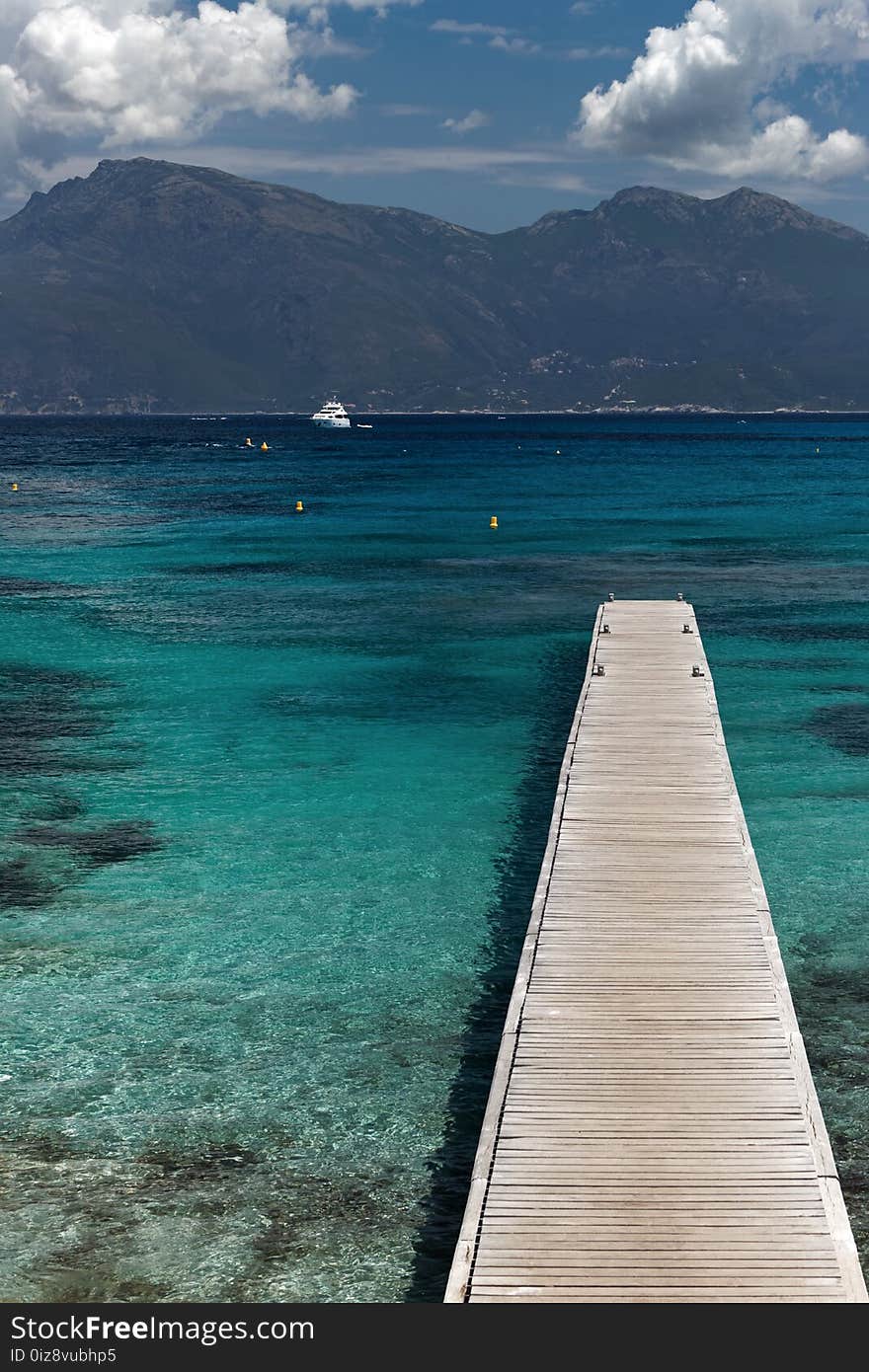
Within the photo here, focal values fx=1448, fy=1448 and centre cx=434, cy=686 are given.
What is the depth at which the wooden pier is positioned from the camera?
15.2m

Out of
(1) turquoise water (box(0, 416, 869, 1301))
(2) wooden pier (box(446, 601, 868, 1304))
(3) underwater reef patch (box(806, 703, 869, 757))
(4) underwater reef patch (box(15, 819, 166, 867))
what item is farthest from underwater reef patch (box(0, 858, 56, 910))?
(3) underwater reef patch (box(806, 703, 869, 757))

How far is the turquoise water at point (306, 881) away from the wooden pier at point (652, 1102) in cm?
197

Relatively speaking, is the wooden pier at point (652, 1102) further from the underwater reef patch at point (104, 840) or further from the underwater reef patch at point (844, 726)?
the underwater reef patch at point (844, 726)

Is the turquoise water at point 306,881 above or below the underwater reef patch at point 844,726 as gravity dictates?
below

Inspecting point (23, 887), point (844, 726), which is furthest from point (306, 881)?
point (844, 726)

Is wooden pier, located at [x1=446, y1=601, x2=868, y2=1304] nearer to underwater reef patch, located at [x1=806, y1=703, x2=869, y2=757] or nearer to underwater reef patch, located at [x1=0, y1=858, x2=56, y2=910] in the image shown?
underwater reef patch, located at [x1=0, y1=858, x2=56, y2=910]

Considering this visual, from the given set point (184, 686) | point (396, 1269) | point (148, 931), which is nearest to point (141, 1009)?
point (148, 931)

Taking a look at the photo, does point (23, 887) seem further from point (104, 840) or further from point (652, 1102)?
point (652, 1102)

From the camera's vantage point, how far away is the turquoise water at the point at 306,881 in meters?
19.0

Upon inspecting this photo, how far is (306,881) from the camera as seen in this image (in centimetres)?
3030

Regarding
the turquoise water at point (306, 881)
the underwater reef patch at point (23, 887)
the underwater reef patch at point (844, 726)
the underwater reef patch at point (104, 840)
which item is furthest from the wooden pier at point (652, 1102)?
the underwater reef patch at point (844, 726)

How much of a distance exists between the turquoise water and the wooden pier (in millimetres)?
1975

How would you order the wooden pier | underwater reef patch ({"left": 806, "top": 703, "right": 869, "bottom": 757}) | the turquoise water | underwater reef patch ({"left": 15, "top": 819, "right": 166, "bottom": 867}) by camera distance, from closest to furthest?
the wooden pier → the turquoise water → underwater reef patch ({"left": 15, "top": 819, "right": 166, "bottom": 867}) → underwater reef patch ({"left": 806, "top": 703, "right": 869, "bottom": 757})
